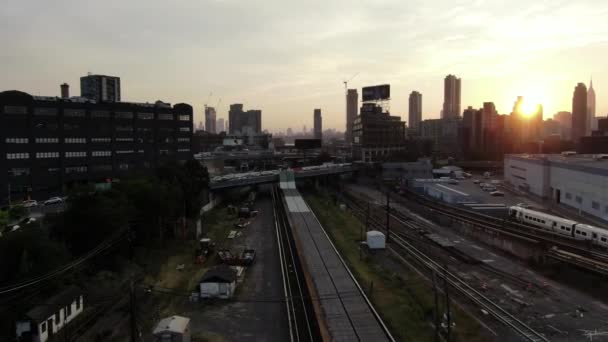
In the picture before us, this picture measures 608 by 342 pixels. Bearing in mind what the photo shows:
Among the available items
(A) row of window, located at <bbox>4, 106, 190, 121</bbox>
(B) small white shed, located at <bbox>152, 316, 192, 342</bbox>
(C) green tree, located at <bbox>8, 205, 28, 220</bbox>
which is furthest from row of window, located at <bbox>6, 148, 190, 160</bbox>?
(B) small white shed, located at <bbox>152, 316, 192, 342</bbox>

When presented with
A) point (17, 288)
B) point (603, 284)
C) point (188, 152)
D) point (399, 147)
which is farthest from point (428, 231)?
point (399, 147)

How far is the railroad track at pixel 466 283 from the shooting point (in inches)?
765

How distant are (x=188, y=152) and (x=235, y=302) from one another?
49884 millimetres

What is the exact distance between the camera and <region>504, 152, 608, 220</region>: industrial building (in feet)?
135

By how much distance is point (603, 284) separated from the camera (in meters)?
25.2

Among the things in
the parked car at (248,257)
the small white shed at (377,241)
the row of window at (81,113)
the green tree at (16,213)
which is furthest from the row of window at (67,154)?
the small white shed at (377,241)

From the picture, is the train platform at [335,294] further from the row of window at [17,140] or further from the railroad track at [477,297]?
the row of window at [17,140]

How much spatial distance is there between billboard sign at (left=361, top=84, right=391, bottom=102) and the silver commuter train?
78885 mm

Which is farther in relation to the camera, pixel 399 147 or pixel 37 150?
pixel 399 147

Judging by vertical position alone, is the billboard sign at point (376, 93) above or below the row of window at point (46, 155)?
above

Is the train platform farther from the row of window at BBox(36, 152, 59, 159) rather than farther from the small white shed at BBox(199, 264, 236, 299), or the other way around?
the row of window at BBox(36, 152, 59, 159)

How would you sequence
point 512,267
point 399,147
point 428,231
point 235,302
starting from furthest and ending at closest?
point 399,147
point 428,231
point 512,267
point 235,302

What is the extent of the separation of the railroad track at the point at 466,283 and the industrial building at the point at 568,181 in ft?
61.7

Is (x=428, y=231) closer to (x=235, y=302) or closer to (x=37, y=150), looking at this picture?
(x=235, y=302)
